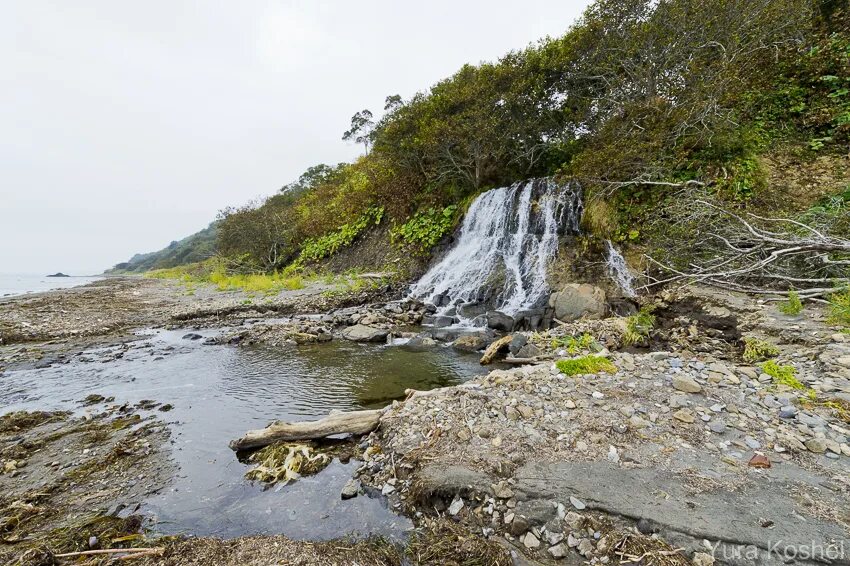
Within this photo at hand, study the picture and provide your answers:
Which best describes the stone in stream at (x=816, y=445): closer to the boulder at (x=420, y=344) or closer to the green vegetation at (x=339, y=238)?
the boulder at (x=420, y=344)

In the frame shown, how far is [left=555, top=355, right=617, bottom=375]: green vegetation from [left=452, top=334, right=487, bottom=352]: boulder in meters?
4.12

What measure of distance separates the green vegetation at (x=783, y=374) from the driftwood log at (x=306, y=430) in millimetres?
5068

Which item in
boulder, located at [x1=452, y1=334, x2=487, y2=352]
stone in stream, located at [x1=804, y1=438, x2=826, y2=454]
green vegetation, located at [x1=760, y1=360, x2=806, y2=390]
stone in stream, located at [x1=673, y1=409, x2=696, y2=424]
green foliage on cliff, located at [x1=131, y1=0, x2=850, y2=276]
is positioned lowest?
boulder, located at [x1=452, y1=334, x2=487, y2=352]

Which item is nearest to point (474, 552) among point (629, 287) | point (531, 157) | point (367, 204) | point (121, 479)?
point (121, 479)

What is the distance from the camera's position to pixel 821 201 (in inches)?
359

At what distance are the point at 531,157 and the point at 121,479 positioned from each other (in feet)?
60.0

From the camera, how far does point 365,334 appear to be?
1070cm

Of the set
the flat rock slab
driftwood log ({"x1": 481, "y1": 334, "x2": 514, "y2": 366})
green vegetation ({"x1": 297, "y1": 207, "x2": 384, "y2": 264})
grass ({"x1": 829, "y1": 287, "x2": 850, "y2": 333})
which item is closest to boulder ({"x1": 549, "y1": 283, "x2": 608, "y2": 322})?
driftwood log ({"x1": 481, "y1": 334, "x2": 514, "y2": 366})

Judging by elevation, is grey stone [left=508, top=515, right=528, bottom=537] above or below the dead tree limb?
below

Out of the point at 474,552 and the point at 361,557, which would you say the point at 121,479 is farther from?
the point at 474,552

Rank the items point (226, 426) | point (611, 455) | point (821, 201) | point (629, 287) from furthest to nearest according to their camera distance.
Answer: point (629, 287) → point (821, 201) → point (226, 426) → point (611, 455)

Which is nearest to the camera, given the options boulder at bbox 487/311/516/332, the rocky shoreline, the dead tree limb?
the rocky shoreline

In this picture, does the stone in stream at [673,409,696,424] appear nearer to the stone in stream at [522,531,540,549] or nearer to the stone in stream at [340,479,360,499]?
the stone in stream at [522,531,540,549]

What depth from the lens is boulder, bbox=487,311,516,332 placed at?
35.7 ft
